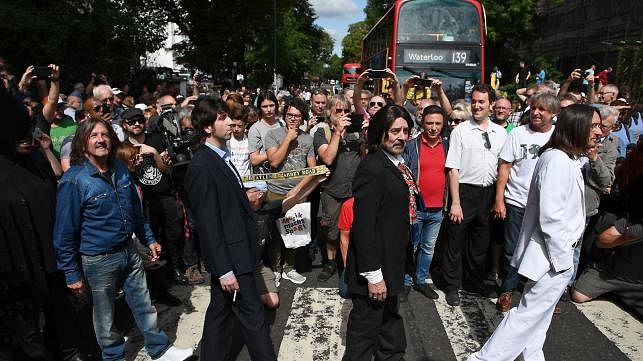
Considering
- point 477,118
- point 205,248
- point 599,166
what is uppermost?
point 477,118

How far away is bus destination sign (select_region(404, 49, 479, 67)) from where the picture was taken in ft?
39.9

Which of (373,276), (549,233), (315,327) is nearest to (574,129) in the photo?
(549,233)

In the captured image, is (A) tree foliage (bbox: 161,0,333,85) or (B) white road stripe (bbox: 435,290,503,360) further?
(A) tree foliage (bbox: 161,0,333,85)

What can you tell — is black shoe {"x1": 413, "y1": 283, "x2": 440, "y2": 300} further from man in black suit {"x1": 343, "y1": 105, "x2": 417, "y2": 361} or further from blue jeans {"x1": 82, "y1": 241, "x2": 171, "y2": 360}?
blue jeans {"x1": 82, "y1": 241, "x2": 171, "y2": 360}

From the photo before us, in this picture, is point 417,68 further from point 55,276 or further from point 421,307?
point 55,276

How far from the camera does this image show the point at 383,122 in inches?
124

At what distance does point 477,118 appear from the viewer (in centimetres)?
465

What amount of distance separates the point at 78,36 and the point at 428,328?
13.8 m

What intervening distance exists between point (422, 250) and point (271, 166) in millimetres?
1860

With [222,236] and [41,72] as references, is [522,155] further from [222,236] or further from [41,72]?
[41,72]

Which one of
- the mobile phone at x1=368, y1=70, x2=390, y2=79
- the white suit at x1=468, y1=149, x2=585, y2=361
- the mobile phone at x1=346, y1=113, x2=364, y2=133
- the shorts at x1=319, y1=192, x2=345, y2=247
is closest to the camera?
the white suit at x1=468, y1=149, x2=585, y2=361

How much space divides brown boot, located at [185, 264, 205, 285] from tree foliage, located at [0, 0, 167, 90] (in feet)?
33.6

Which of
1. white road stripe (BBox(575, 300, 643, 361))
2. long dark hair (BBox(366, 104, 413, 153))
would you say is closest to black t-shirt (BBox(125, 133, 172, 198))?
long dark hair (BBox(366, 104, 413, 153))

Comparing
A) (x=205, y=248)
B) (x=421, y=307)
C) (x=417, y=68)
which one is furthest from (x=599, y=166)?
(x=417, y=68)
